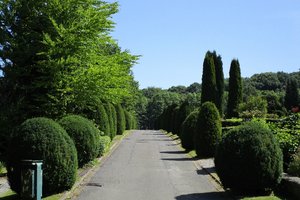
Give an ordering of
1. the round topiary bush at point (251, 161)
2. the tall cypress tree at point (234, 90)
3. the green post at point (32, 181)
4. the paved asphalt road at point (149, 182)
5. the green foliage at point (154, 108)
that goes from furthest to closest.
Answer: the green foliage at point (154, 108), the tall cypress tree at point (234, 90), the paved asphalt road at point (149, 182), the round topiary bush at point (251, 161), the green post at point (32, 181)

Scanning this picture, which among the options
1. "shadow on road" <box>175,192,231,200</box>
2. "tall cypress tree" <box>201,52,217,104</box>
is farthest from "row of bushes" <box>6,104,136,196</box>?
"tall cypress tree" <box>201,52,217,104</box>

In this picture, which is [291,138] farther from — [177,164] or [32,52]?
[32,52]

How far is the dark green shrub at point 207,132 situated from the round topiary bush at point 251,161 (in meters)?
10.7

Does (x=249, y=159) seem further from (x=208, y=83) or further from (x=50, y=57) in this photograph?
(x=208, y=83)

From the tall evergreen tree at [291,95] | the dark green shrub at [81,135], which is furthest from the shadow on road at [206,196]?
the tall evergreen tree at [291,95]

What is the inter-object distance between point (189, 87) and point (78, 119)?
578ft

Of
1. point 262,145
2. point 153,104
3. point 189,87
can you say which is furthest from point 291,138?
point 189,87

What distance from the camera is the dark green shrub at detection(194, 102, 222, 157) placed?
75.8 feet

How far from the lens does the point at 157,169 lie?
1864cm

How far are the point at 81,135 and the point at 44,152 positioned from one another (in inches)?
241

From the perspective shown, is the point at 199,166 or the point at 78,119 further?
the point at 199,166

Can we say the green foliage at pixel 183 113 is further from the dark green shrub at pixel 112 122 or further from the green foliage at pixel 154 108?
the green foliage at pixel 154 108

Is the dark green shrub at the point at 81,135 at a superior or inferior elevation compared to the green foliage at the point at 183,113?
inferior

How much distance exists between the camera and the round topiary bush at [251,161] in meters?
11.8
